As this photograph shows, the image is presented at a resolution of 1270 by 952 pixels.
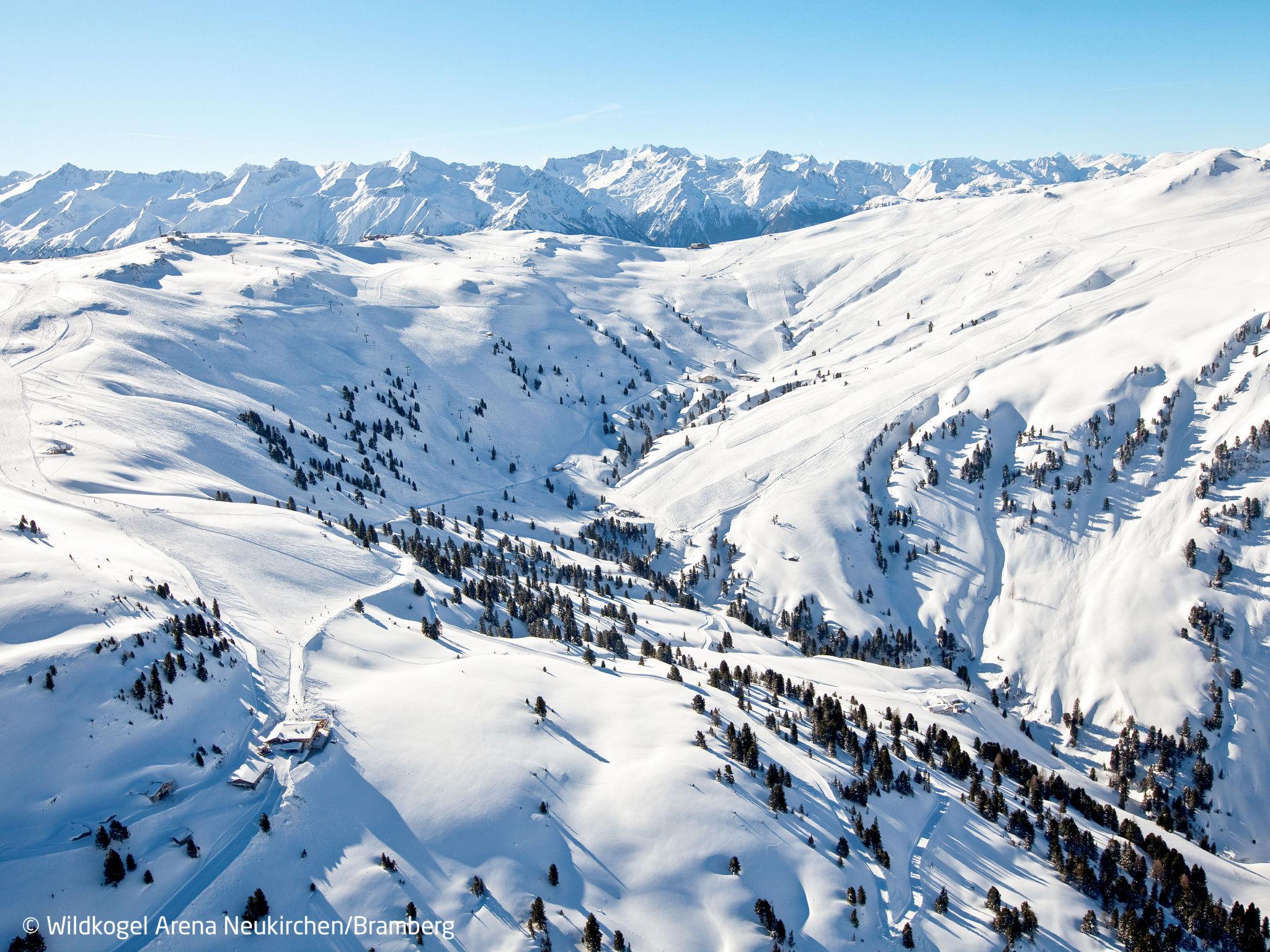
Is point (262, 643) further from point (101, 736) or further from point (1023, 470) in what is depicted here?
point (1023, 470)

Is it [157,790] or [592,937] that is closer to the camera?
[592,937]

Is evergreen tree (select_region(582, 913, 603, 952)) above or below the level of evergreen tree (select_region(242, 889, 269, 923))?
below

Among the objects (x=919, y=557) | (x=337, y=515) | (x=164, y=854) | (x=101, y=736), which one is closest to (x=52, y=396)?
(x=337, y=515)

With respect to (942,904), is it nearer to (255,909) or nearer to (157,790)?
(255,909)

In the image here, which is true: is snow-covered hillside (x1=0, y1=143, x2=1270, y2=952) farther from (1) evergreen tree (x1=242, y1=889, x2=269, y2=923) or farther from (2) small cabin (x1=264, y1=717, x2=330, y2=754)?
(1) evergreen tree (x1=242, y1=889, x2=269, y2=923)

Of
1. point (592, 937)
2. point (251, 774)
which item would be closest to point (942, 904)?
point (592, 937)

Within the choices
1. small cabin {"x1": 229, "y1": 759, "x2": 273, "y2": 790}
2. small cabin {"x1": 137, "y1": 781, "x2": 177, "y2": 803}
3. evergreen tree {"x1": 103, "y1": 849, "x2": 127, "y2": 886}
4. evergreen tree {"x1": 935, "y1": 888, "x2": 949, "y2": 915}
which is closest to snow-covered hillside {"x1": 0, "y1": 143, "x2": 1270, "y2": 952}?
evergreen tree {"x1": 935, "y1": 888, "x2": 949, "y2": 915}

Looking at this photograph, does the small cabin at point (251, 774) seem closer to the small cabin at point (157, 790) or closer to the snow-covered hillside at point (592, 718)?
the snow-covered hillside at point (592, 718)

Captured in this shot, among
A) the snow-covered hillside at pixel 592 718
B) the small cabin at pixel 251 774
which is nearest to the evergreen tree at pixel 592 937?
the snow-covered hillside at pixel 592 718

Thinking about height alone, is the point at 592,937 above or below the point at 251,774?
below

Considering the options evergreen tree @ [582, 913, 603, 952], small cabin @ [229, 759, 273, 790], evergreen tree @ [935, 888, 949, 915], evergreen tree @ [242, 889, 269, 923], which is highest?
small cabin @ [229, 759, 273, 790]

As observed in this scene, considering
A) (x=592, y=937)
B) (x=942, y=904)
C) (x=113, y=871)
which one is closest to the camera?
(x=113, y=871)
